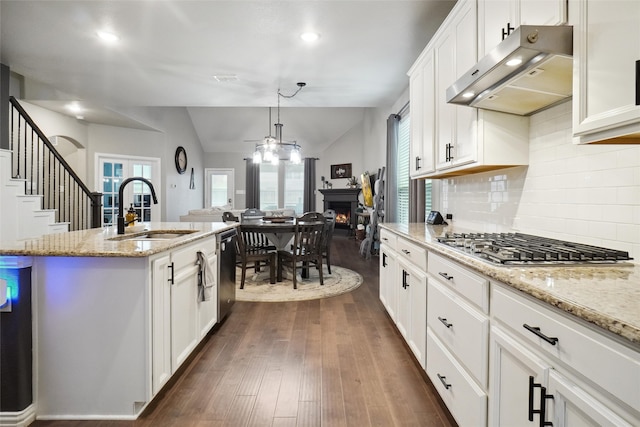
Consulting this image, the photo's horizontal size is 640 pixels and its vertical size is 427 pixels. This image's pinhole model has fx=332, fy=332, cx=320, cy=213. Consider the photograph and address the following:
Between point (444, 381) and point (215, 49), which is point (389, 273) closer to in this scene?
point (444, 381)

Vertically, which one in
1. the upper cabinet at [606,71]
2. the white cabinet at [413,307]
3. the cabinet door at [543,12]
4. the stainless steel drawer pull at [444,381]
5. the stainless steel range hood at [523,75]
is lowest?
the stainless steel drawer pull at [444,381]

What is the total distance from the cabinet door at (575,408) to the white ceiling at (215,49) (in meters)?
2.87

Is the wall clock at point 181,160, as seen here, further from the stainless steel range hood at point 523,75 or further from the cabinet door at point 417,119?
the stainless steel range hood at point 523,75

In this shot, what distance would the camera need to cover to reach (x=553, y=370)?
0.90 metres

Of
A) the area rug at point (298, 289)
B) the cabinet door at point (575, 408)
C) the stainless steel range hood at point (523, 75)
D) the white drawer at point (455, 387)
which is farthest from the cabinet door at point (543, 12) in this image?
the area rug at point (298, 289)

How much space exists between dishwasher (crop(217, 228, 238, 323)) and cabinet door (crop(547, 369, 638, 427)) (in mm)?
2388

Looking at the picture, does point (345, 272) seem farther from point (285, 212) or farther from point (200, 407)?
point (285, 212)

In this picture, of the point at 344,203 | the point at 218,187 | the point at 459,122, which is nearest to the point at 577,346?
the point at 459,122

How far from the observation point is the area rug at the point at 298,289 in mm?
3799

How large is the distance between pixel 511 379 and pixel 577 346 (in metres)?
0.37

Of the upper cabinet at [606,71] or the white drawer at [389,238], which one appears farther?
the white drawer at [389,238]

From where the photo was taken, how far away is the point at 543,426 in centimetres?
92

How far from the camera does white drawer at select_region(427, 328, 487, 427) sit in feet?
4.26

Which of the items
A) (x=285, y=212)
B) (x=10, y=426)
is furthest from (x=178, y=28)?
(x=285, y=212)
